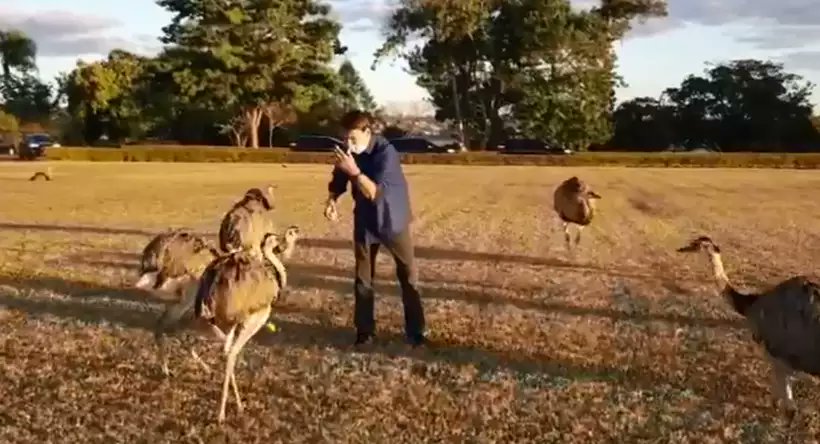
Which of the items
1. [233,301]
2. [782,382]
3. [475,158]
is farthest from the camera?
[475,158]

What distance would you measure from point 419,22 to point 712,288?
228 ft

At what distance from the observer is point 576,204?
1956cm

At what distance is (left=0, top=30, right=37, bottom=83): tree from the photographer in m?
116

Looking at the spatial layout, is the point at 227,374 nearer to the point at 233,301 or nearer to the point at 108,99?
the point at 233,301

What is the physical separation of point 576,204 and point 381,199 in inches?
361

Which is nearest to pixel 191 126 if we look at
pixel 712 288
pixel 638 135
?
pixel 638 135

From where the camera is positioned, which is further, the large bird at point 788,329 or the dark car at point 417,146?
the dark car at point 417,146

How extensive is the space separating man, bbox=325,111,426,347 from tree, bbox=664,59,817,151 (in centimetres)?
7291

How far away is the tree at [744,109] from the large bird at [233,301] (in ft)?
247

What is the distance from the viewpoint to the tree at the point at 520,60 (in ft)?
262

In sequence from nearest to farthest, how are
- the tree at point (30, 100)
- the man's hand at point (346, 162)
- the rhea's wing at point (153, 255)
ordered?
1. the man's hand at point (346, 162)
2. the rhea's wing at point (153, 255)
3. the tree at point (30, 100)

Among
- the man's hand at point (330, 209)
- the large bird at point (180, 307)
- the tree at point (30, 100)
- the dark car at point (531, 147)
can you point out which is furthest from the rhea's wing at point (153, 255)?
the tree at point (30, 100)

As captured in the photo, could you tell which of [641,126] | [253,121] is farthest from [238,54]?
[641,126]

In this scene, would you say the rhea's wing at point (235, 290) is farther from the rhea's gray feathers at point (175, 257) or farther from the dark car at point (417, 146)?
the dark car at point (417, 146)
